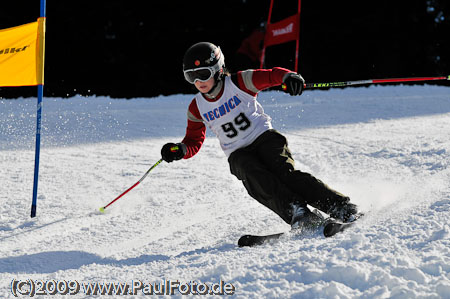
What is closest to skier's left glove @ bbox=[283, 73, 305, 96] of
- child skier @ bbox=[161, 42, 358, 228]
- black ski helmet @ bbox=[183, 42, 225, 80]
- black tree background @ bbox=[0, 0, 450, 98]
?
child skier @ bbox=[161, 42, 358, 228]

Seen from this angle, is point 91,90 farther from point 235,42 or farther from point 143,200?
point 143,200

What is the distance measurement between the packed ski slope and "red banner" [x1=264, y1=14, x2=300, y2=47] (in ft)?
7.92

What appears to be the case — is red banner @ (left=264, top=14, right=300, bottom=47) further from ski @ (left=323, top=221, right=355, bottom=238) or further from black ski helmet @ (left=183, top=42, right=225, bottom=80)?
ski @ (left=323, top=221, right=355, bottom=238)

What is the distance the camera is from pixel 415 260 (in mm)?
2018

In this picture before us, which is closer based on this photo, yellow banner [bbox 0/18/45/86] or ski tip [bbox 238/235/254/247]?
ski tip [bbox 238/235/254/247]

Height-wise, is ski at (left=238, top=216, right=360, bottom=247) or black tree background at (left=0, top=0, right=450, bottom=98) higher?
black tree background at (left=0, top=0, right=450, bottom=98)

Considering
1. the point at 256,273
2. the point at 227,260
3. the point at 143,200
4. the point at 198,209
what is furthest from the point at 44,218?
the point at 256,273

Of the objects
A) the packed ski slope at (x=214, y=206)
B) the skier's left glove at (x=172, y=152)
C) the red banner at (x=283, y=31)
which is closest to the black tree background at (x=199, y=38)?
the red banner at (x=283, y=31)

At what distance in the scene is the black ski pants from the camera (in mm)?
2824

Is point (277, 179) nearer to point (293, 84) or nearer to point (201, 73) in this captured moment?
point (293, 84)

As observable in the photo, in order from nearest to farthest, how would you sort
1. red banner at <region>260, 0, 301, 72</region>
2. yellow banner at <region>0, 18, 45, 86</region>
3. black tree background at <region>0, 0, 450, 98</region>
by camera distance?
yellow banner at <region>0, 18, 45, 86</region>
red banner at <region>260, 0, 301, 72</region>
black tree background at <region>0, 0, 450, 98</region>

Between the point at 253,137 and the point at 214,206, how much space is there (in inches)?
35.9

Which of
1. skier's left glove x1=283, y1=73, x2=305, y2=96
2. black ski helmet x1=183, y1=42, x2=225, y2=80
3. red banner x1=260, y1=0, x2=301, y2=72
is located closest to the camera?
skier's left glove x1=283, y1=73, x2=305, y2=96

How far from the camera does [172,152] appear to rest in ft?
11.1
